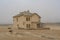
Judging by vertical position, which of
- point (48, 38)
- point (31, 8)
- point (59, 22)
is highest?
point (31, 8)

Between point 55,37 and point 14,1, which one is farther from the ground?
point 14,1

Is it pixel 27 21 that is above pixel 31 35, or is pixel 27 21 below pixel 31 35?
above

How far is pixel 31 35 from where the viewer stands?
1091mm

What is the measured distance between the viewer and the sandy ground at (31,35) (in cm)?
106

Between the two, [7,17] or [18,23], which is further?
[7,17]

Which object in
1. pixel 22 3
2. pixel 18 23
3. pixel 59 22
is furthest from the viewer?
pixel 22 3

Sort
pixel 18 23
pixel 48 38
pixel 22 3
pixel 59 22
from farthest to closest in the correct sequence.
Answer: pixel 22 3 < pixel 59 22 < pixel 18 23 < pixel 48 38

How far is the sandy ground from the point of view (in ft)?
3.48

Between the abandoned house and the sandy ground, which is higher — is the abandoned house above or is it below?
above

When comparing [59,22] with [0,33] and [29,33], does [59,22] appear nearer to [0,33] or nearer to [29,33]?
[29,33]

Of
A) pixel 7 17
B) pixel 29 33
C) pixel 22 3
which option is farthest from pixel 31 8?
pixel 29 33

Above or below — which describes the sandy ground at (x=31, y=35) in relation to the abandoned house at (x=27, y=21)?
below

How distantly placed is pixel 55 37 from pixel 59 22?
0.29 meters

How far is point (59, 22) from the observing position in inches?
52.0
